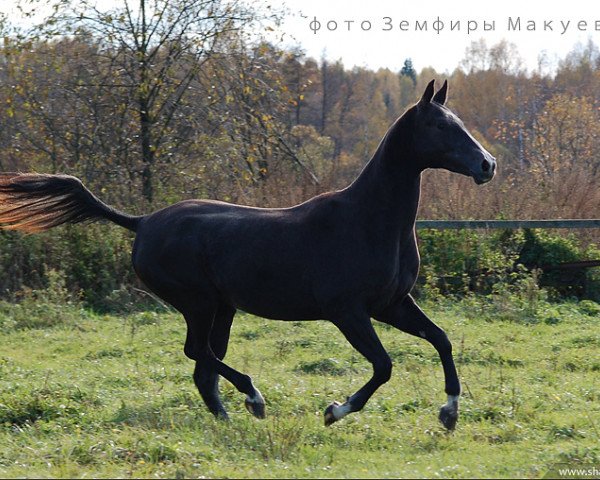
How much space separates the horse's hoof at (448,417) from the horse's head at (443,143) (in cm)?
158

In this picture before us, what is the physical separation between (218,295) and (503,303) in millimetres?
5697

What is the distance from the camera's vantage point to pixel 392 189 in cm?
659

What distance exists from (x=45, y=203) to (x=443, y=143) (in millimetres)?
3537

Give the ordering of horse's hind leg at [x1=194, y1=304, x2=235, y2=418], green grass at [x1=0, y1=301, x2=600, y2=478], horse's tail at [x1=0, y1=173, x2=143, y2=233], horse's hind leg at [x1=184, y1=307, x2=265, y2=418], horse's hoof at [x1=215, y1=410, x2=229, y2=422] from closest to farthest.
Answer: green grass at [x1=0, y1=301, x2=600, y2=478] → horse's hoof at [x1=215, y1=410, x2=229, y2=422] → horse's hind leg at [x1=184, y1=307, x2=265, y2=418] → horse's hind leg at [x1=194, y1=304, x2=235, y2=418] → horse's tail at [x1=0, y1=173, x2=143, y2=233]

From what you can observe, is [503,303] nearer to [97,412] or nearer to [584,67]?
[97,412]

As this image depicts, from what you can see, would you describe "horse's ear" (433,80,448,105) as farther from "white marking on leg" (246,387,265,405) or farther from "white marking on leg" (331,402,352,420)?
"white marking on leg" (246,387,265,405)

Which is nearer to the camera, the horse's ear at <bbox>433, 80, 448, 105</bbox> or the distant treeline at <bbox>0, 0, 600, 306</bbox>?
the horse's ear at <bbox>433, 80, 448, 105</bbox>

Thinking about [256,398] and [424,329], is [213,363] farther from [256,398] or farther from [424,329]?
[424,329]

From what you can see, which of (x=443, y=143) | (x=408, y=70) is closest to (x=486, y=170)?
(x=443, y=143)

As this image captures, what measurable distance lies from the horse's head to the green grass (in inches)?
70.9

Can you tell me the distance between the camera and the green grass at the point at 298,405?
5371 mm

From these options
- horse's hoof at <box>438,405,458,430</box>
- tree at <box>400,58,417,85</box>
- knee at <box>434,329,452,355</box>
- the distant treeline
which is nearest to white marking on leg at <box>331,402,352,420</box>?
horse's hoof at <box>438,405,458,430</box>

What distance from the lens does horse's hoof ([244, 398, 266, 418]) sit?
688cm

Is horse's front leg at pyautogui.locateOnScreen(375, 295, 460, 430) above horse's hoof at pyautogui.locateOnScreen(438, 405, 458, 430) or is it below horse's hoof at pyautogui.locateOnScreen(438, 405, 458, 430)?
above
